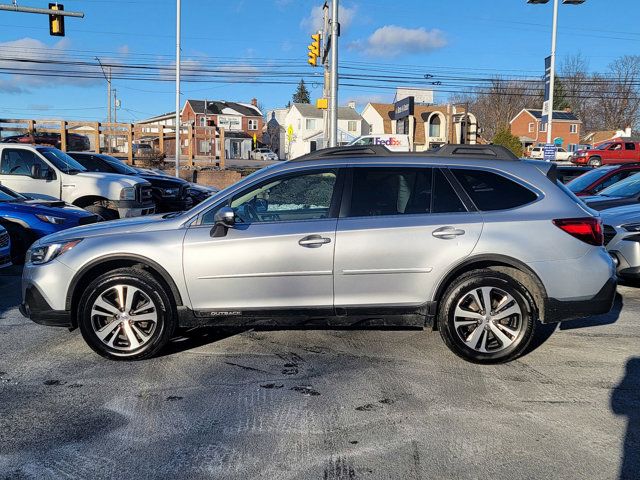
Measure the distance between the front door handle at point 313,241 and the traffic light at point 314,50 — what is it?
16.9 metres

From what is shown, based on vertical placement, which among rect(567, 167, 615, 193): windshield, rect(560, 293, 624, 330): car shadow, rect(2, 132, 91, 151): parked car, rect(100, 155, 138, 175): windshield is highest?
rect(2, 132, 91, 151): parked car

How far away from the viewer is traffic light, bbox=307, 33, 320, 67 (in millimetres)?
20248

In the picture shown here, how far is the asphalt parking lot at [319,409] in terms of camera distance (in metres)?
3.31

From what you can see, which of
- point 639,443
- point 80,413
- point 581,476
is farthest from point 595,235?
point 80,413

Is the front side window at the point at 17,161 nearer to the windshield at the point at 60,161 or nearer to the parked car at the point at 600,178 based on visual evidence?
the windshield at the point at 60,161

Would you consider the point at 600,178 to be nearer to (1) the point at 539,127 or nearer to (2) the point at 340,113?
(2) the point at 340,113

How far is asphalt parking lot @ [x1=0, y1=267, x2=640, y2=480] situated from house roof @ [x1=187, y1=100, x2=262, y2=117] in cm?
8100

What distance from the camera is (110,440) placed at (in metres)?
3.61

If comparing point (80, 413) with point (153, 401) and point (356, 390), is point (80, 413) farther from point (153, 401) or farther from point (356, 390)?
point (356, 390)

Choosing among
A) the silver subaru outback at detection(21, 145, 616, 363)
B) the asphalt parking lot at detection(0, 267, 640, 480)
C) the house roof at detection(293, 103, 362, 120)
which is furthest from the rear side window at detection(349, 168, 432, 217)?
the house roof at detection(293, 103, 362, 120)

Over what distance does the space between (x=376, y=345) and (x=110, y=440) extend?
257 cm

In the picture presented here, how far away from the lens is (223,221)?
468cm

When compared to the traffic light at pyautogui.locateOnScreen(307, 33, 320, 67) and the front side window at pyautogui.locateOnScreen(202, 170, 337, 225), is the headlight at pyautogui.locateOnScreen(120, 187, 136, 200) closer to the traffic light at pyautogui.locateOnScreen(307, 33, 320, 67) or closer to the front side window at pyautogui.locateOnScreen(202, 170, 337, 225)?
the front side window at pyautogui.locateOnScreen(202, 170, 337, 225)

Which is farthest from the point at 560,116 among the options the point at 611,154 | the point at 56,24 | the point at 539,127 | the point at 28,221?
the point at 28,221
